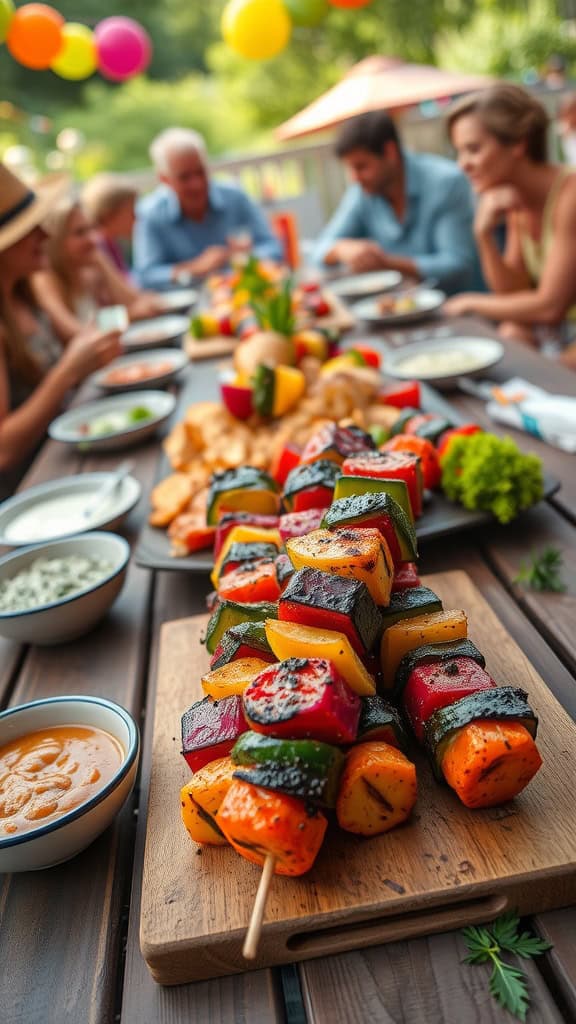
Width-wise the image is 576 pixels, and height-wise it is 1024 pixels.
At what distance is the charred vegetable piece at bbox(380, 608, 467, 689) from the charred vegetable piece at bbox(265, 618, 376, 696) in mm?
79

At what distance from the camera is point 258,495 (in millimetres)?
1945

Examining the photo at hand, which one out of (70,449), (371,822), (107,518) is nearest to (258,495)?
(107,518)

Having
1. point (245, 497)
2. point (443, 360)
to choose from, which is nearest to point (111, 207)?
point (443, 360)

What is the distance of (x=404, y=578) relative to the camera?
1.45 meters

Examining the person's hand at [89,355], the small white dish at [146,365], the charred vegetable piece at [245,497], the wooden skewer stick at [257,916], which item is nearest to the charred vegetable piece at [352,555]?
the wooden skewer stick at [257,916]

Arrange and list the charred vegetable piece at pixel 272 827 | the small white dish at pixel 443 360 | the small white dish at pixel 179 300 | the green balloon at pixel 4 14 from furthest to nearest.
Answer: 1. the small white dish at pixel 179 300
2. the green balloon at pixel 4 14
3. the small white dish at pixel 443 360
4. the charred vegetable piece at pixel 272 827

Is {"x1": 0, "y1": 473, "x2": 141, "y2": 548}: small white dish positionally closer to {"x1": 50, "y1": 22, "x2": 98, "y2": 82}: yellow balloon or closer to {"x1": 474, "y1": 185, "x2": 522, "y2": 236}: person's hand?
{"x1": 474, "y1": 185, "x2": 522, "y2": 236}: person's hand

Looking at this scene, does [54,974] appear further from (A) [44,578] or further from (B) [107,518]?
(B) [107,518]

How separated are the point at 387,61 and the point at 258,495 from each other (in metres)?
7.27

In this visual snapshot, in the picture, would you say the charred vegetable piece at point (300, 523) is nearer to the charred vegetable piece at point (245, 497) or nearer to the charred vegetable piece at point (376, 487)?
the charred vegetable piece at point (376, 487)

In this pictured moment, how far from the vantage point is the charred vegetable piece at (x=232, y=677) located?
48.9 inches

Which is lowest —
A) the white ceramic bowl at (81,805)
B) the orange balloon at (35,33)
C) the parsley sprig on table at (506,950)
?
the parsley sprig on table at (506,950)

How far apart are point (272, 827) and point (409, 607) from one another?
476 millimetres

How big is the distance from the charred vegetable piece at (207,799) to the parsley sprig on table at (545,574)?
34.9 inches
